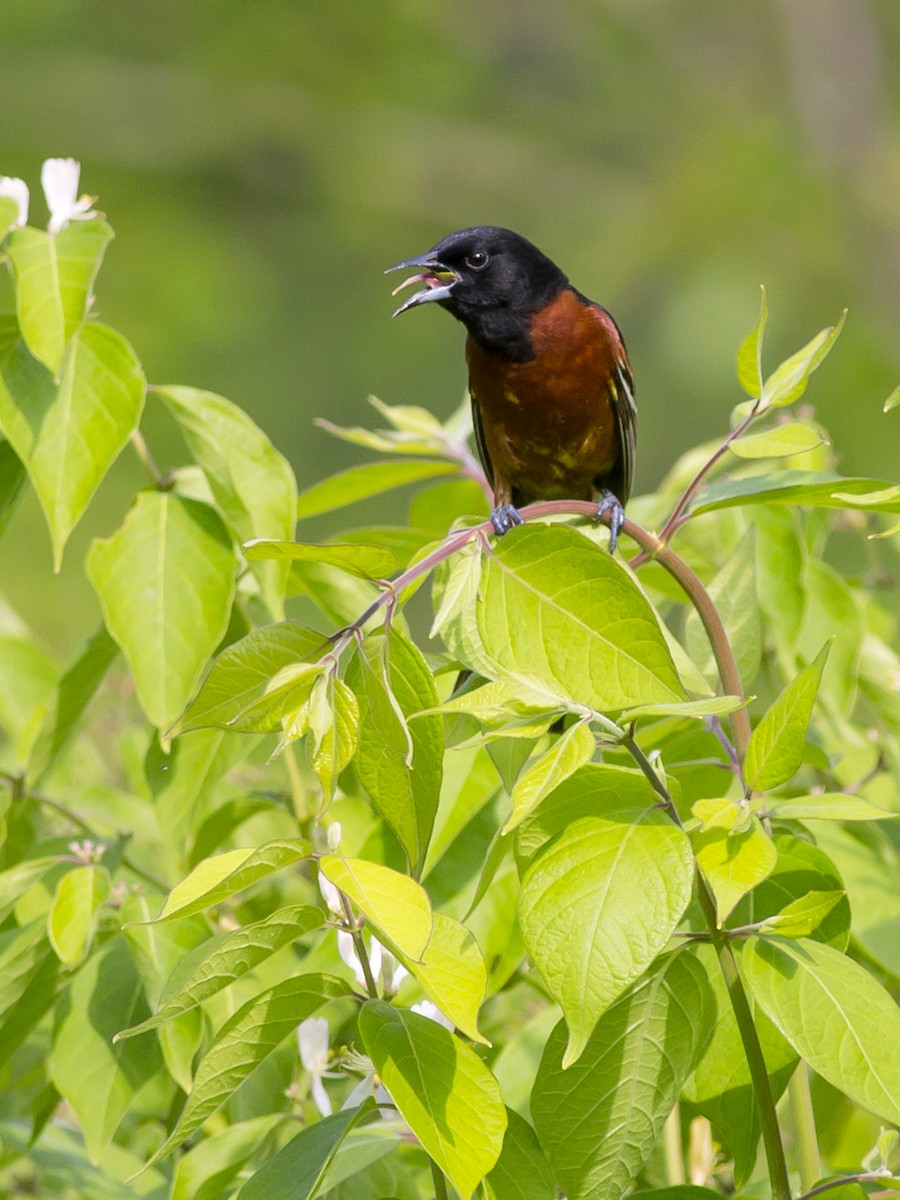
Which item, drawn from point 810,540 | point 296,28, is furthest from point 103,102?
point 810,540

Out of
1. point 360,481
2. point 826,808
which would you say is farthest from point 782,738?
point 360,481

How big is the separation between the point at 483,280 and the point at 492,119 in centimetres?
1196

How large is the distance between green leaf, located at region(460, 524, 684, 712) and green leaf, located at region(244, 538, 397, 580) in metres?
0.08

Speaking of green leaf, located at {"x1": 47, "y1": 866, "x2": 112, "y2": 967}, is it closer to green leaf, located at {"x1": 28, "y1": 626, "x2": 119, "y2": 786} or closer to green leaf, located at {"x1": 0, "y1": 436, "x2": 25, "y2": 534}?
green leaf, located at {"x1": 28, "y1": 626, "x2": 119, "y2": 786}

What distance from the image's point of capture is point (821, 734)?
1.72 metres

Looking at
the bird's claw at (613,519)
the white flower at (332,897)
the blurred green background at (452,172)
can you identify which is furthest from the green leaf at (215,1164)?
the blurred green background at (452,172)

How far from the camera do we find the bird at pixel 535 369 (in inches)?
102

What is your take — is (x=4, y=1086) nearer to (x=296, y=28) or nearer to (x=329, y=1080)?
(x=329, y=1080)

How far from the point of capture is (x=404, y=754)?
1.01 meters

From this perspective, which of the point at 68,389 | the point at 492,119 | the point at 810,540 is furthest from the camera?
the point at 492,119

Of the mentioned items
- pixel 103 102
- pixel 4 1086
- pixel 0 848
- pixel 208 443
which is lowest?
A: pixel 4 1086

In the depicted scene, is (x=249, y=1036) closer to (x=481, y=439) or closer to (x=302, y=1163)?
(x=302, y=1163)

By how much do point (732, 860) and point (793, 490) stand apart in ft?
1.29

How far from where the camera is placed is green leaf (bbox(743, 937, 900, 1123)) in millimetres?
1000
